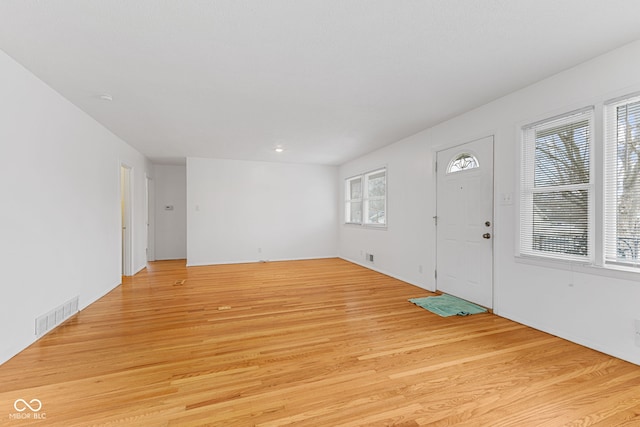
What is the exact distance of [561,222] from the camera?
268cm

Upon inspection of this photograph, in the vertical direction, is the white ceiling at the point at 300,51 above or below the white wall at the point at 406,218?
above

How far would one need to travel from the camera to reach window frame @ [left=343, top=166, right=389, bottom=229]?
5542mm

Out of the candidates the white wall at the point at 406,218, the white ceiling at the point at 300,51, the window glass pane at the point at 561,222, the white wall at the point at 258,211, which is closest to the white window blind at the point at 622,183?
the window glass pane at the point at 561,222

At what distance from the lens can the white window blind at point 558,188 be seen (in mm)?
2488

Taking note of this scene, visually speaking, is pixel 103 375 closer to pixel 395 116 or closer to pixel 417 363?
pixel 417 363

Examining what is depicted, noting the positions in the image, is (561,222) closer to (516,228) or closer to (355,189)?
(516,228)

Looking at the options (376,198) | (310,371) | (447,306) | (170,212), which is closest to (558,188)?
(447,306)

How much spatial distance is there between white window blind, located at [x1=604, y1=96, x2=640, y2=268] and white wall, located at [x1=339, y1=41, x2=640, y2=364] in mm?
112

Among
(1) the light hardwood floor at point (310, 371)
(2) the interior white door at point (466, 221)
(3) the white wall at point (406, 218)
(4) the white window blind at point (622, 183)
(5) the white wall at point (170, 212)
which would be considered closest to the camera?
(1) the light hardwood floor at point (310, 371)

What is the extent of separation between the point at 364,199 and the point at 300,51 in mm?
4475

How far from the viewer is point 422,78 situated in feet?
8.82

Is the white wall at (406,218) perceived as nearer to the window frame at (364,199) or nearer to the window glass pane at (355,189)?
the window frame at (364,199)

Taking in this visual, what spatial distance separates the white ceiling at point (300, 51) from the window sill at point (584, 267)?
1.78 metres

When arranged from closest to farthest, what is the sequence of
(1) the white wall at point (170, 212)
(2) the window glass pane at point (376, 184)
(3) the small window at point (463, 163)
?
(3) the small window at point (463, 163)
(2) the window glass pane at point (376, 184)
(1) the white wall at point (170, 212)
